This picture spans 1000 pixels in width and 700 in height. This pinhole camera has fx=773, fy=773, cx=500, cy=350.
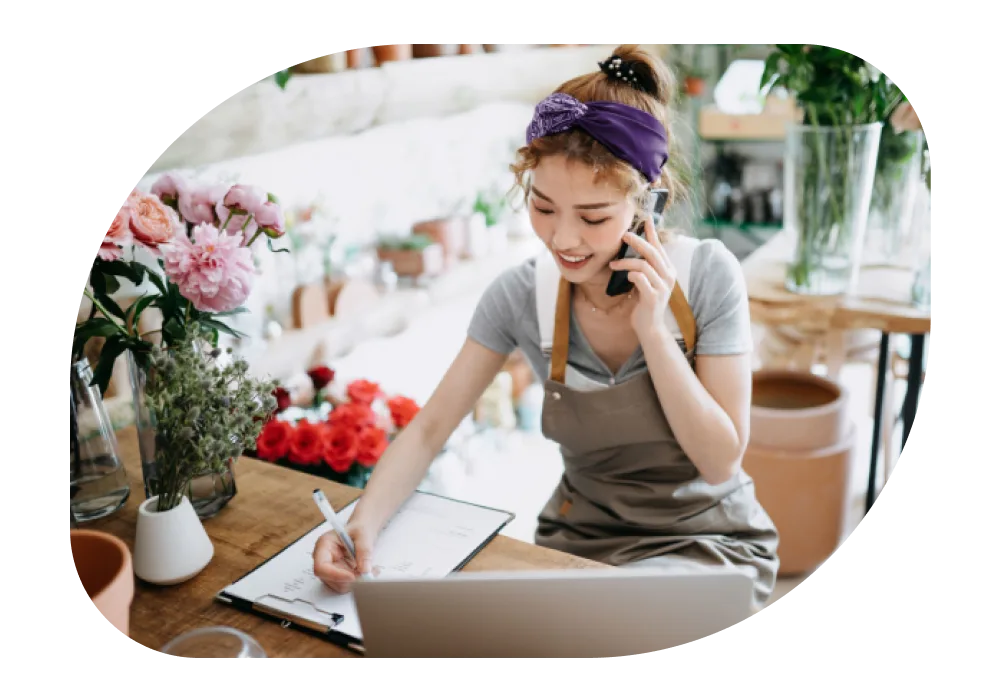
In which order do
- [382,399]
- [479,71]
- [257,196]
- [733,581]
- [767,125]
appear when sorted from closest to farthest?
[733,581] < [479,71] < [257,196] < [382,399] < [767,125]

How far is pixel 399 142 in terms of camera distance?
1.00 m

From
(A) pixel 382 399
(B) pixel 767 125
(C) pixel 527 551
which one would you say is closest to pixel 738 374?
(C) pixel 527 551

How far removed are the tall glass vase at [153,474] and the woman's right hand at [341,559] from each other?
0.16 metres

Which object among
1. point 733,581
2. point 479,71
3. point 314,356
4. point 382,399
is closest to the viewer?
point 733,581

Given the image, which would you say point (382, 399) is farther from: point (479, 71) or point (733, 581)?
point (733, 581)

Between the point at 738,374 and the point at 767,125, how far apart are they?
138cm

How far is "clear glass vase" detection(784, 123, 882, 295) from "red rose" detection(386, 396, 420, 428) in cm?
47

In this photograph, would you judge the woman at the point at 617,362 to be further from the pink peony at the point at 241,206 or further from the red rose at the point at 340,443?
the pink peony at the point at 241,206

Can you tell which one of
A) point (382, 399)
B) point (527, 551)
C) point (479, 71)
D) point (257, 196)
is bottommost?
point (527, 551)

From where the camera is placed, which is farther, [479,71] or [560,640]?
[479,71]

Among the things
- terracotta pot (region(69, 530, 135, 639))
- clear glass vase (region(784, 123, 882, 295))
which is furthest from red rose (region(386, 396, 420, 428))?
clear glass vase (region(784, 123, 882, 295))

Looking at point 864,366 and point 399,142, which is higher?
point 399,142

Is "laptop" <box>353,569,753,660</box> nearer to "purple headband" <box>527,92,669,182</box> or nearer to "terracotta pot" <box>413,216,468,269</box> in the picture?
"purple headband" <box>527,92,669,182</box>

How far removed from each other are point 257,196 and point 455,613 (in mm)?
475
